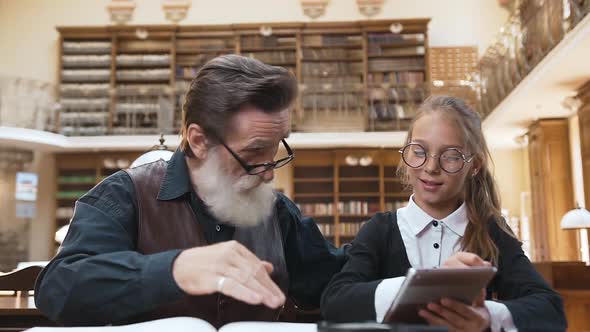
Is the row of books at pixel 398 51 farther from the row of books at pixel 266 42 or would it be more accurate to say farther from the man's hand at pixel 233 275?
the man's hand at pixel 233 275

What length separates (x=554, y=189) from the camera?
1004 centimetres

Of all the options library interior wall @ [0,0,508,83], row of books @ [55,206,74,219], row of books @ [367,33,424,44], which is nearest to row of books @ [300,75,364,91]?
row of books @ [367,33,424,44]

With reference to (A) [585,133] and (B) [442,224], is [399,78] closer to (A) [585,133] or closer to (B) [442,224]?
(A) [585,133]

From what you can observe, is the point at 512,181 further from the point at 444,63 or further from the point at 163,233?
the point at 163,233

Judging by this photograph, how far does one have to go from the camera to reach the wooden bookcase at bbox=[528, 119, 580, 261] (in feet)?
32.7

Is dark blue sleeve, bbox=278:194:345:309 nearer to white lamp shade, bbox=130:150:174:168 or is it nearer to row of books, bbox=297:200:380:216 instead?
white lamp shade, bbox=130:150:174:168

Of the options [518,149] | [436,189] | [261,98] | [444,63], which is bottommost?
[436,189]

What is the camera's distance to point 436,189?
1449 mm

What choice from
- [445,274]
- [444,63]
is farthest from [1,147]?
[445,274]

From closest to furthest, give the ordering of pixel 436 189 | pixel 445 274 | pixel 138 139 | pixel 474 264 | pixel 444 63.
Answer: pixel 445 274 < pixel 474 264 < pixel 436 189 < pixel 138 139 < pixel 444 63

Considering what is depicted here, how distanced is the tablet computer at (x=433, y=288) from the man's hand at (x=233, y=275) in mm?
194

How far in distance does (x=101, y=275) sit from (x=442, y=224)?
2.47ft

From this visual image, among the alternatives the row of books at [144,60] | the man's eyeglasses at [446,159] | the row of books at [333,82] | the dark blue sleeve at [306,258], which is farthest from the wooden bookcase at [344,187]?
→ the man's eyeglasses at [446,159]

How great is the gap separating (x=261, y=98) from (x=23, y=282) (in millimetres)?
1910
